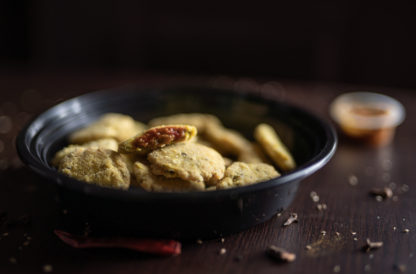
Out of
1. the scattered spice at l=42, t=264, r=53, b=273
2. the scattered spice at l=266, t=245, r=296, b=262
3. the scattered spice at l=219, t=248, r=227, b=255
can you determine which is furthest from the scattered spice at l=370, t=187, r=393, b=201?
the scattered spice at l=42, t=264, r=53, b=273

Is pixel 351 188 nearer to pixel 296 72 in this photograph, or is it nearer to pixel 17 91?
pixel 17 91

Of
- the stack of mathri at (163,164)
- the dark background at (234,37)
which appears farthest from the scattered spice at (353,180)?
the dark background at (234,37)

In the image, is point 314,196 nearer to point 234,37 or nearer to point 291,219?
point 291,219

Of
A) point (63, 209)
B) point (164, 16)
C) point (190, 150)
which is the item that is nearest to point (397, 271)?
point (190, 150)

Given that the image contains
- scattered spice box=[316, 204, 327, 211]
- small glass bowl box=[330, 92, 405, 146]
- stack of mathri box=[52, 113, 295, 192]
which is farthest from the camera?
small glass bowl box=[330, 92, 405, 146]

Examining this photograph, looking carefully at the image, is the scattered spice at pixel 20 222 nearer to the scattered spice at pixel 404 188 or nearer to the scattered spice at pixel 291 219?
the scattered spice at pixel 291 219

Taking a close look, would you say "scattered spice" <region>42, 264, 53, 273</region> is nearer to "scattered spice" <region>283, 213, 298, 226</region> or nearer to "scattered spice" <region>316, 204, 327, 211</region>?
"scattered spice" <region>283, 213, 298, 226</region>

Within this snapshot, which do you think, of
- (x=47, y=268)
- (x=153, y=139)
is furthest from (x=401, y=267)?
(x=47, y=268)
